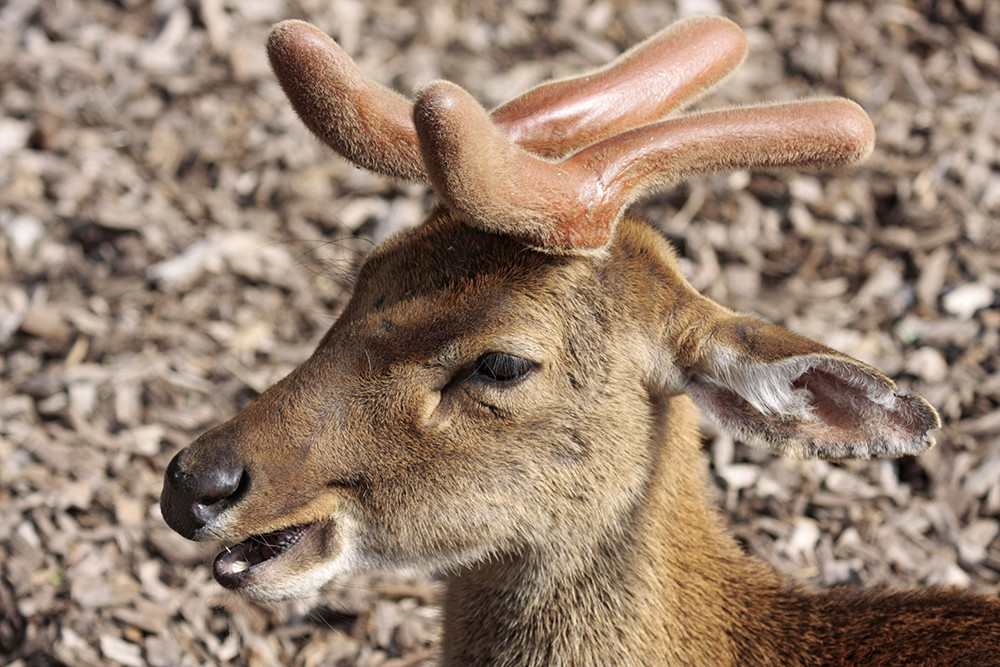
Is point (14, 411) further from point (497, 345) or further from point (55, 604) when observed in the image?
point (497, 345)

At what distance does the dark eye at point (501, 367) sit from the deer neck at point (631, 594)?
1.68ft

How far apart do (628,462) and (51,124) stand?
14.5ft

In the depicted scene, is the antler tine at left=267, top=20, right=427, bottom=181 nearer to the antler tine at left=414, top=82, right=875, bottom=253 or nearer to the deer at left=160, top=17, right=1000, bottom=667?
the deer at left=160, top=17, right=1000, bottom=667

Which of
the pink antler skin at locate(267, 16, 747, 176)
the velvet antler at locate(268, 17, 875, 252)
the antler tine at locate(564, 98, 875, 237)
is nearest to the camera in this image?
the velvet antler at locate(268, 17, 875, 252)

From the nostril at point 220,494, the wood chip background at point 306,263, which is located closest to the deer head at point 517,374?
the nostril at point 220,494

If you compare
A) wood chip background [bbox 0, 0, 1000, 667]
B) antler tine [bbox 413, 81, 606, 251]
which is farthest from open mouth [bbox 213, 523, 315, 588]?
antler tine [bbox 413, 81, 606, 251]

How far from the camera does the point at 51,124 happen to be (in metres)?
6.19

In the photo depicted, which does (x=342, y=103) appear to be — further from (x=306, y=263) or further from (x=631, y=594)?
(x=306, y=263)

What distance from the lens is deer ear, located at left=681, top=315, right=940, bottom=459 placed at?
278 cm

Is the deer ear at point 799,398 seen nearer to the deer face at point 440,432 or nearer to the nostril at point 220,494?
the deer face at point 440,432

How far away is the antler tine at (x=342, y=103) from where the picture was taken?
119 inches

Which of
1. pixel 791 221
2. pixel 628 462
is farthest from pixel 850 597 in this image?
pixel 791 221

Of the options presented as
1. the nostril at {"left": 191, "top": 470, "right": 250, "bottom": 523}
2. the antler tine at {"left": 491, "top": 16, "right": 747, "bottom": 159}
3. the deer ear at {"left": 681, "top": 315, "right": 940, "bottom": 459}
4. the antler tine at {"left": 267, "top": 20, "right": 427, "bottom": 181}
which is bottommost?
the nostril at {"left": 191, "top": 470, "right": 250, "bottom": 523}

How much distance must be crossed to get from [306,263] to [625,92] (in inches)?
121
